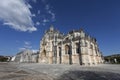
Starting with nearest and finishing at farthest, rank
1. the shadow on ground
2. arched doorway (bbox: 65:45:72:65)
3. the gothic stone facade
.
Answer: the shadow on ground → the gothic stone facade → arched doorway (bbox: 65:45:72:65)

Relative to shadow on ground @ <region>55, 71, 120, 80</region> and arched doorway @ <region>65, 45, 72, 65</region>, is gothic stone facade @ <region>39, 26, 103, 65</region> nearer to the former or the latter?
arched doorway @ <region>65, 45, 72, 65</region>

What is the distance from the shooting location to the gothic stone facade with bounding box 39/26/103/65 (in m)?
35.0

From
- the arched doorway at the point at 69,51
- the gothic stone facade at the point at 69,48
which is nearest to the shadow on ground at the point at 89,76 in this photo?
the gothic stone facade at the point at 69,48

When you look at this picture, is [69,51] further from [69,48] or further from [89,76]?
[89,76]

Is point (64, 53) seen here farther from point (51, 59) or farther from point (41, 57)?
point (41, 57)

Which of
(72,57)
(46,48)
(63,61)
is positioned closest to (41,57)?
(46,48)

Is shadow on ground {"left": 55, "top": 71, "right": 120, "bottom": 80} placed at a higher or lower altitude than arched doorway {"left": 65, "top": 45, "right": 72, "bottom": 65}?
lower

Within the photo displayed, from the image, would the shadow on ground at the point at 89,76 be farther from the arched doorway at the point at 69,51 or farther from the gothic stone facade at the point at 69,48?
the arched doorway at the point at 69,51

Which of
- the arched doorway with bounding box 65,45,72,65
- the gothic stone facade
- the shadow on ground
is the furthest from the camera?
the arched doorway with bounding box 65,45,72,65

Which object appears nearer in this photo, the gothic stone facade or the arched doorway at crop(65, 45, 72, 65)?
the gothic stone facade

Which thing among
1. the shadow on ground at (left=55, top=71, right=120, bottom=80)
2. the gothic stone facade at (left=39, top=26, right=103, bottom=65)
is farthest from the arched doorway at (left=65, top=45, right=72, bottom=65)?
the shadow on ground at (left=55, top=71, right=120, bottom=80)

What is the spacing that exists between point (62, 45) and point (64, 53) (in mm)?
2843

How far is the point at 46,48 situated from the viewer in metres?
48.9

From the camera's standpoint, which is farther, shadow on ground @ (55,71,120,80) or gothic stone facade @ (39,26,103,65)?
gothic stone facade @ (39,26,103,65)
